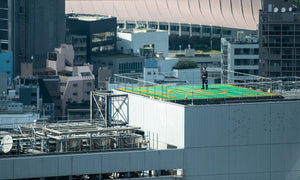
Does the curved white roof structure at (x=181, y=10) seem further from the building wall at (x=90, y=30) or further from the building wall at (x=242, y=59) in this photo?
the building wall at (x=242, y=59)

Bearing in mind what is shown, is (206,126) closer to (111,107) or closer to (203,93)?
(203,93)

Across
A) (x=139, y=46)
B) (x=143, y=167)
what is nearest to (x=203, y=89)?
(x=143, y=167)

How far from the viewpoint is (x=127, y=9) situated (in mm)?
115688

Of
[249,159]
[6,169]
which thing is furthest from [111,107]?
[6,169]

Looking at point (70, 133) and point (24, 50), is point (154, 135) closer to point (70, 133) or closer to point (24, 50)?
point (70, 133)

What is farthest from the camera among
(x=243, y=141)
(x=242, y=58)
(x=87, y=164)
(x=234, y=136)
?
(x=242, y=58)

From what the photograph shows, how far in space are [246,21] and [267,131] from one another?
73459 millimetres

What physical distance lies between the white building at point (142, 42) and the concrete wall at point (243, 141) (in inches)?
2263

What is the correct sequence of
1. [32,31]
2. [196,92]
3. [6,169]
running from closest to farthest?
[6,169], [196,92], [32,31]

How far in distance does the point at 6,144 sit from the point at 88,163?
2.26 m

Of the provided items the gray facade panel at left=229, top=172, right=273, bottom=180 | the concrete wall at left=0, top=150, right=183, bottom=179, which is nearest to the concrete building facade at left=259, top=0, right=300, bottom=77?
the gray facade panel at left=229, top=172, right=273, bottom=180

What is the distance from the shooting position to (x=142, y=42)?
9188 cm

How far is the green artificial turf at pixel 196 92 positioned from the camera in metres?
33.0

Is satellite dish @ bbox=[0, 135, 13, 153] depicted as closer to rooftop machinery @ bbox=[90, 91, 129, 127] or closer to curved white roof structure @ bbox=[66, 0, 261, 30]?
rooftop machinery @ bbox=[90, 91, 129, 127]
